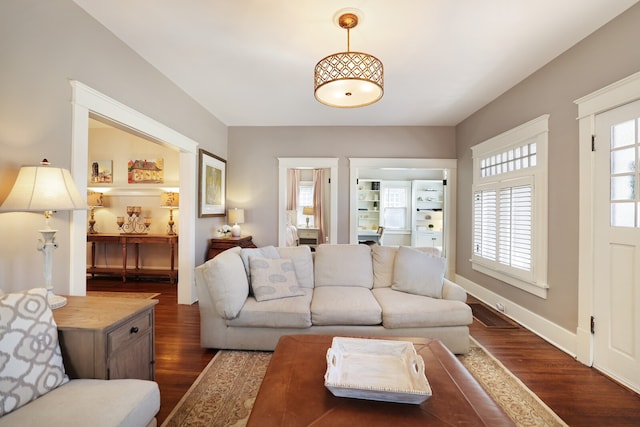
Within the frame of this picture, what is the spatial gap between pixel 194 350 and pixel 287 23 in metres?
2.89

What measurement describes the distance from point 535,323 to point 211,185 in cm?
442

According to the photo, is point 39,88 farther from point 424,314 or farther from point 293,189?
point 293,189

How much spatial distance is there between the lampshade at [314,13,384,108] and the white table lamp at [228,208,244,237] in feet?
9.26

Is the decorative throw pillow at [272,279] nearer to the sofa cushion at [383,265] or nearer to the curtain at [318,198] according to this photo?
the sofa cushion at [383,265]

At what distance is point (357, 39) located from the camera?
94.8 inches

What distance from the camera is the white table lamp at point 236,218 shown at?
4.49m

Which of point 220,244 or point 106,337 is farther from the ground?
point 220,244

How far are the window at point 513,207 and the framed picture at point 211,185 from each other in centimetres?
392

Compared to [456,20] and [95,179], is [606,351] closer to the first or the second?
[456,20]

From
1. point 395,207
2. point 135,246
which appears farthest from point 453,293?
point 395,207

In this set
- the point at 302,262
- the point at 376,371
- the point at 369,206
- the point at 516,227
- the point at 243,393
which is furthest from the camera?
the point at 369,206

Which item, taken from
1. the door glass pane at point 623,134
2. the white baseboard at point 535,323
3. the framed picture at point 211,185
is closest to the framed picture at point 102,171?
the framed picture at point 211,185

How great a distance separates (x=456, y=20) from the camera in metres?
2.14

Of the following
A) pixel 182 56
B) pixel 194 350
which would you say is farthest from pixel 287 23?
pixel 194 350
